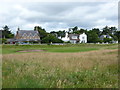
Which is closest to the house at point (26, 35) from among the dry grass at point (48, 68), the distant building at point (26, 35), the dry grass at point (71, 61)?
the distant building at point (26, 35)

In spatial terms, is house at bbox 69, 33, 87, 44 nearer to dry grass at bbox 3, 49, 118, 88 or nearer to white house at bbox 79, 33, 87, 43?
white house at bbox 79, 33, 87, 43

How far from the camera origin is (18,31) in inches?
3420

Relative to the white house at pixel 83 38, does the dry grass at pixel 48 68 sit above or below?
below

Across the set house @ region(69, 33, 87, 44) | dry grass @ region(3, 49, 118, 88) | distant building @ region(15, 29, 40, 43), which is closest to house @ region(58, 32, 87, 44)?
house @ region(69, 33, 87, 44)

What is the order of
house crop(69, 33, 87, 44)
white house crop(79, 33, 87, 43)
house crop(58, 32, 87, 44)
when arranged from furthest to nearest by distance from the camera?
house crop(58, 32, 87, 44), house crop(69, 33, 87, 44), white house crop(79, 33, 87, 43)

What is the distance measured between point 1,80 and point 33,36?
83.3 metres

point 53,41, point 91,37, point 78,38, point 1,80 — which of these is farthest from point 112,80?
point 78,38

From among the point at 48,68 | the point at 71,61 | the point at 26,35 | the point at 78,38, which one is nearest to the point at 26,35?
the point at 26,35

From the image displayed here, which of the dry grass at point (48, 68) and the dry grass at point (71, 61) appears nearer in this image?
the dry grass at point (48, 68)

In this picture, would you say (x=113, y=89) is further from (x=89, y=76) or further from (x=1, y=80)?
(x=1, y=80)

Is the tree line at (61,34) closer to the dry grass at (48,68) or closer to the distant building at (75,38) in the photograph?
the distant building at (75,38)

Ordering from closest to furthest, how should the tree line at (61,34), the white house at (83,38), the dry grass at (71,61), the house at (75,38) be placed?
1. the dry grass at (71,61)
2. the tree line at (61,34)
3. the white house at (83,38)
4. the house at (75,38)

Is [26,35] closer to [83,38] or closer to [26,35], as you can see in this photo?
[26,35]

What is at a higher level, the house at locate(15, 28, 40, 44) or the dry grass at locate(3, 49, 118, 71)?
the house at locate(15, 28, 40, 44)
